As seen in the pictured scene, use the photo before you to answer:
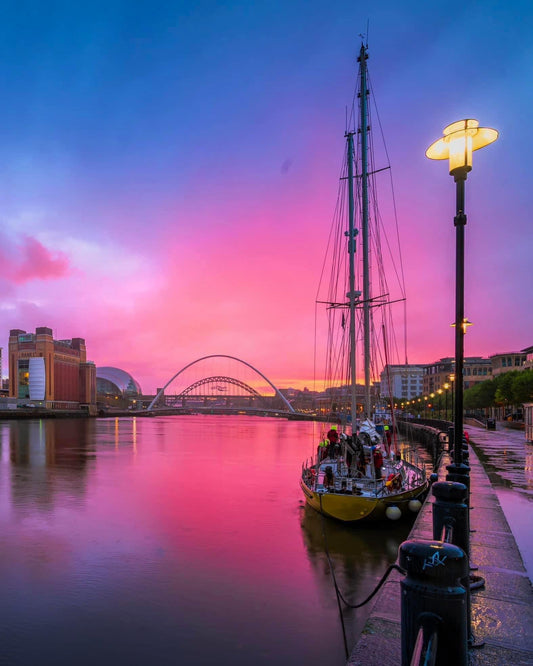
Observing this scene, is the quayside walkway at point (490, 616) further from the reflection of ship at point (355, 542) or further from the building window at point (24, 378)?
the building window at point (24, 378)

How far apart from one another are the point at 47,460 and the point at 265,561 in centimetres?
3446

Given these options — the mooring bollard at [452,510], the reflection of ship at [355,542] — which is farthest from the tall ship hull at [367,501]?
the mooring bollard at [452,510]

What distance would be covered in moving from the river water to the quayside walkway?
385cm

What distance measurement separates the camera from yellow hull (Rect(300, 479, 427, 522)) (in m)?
18.5

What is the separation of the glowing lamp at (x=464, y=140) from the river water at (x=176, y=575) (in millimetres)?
9587

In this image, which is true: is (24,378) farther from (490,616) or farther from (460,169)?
(460,169)

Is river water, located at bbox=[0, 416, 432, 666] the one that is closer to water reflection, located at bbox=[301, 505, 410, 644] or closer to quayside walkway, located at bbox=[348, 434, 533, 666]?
water reflection, located at bbox=[301, 505, 410, 644]

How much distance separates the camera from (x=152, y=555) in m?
17.0

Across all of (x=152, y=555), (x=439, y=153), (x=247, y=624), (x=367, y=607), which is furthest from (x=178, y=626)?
(x=439, y=153)

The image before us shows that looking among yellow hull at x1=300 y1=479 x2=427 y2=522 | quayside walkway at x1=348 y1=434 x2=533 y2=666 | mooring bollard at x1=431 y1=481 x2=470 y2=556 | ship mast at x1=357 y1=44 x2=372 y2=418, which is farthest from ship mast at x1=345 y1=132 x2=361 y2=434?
mooring bollard at x1=431 y1=481 x2=470 y2=556

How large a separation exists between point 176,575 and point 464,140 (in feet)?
45.9

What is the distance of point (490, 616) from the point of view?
6.38m

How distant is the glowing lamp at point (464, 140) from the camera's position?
646 centimetres

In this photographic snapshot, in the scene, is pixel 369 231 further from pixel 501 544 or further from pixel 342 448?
pixel 501 544
